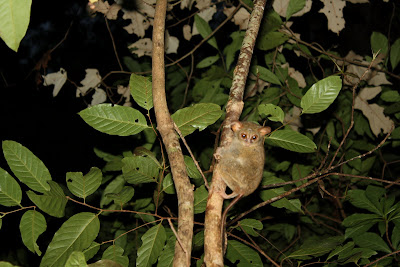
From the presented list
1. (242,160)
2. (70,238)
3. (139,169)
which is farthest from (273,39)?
(70,238)

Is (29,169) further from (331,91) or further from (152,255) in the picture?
(331,91)

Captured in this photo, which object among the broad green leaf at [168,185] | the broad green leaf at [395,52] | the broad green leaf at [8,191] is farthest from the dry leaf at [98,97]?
the broad green leaf at [395,52]

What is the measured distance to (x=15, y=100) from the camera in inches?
239

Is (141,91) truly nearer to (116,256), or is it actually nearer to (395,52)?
(116,256)

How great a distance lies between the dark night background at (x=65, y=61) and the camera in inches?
216

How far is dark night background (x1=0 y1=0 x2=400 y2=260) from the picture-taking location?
5.49 m

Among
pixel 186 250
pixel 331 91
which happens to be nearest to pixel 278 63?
pixel 331 91

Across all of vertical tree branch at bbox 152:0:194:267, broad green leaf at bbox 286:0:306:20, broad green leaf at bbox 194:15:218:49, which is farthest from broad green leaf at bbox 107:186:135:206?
broad green leaf at bbox 286:0:306:20

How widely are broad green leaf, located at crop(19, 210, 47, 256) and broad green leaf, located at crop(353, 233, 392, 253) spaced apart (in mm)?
2658

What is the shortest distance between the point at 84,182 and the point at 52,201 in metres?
0.22

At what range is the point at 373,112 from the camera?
149 inches

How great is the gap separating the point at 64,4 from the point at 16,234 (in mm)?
4184

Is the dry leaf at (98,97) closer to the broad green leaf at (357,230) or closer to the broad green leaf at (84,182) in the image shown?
the broad green leaf at (84,182)

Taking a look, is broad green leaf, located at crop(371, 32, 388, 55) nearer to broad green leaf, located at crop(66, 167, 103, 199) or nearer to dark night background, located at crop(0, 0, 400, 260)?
dark night background, located at crop(0, 0, 400, 260)
